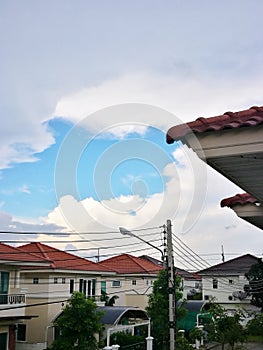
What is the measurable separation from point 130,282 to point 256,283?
7784 mm

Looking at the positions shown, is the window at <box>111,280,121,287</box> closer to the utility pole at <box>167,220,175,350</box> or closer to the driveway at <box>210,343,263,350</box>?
the driveway at <box>210,343,263,350</box>

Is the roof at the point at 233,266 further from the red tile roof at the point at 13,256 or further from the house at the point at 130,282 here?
the red tile roof at the point at 13,256

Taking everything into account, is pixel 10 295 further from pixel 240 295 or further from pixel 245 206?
pixel 240 295

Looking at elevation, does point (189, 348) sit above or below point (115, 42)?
below

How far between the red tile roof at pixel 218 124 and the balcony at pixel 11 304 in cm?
1363

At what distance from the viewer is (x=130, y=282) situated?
2928cm

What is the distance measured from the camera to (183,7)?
5.85 m

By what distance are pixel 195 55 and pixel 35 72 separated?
275cm

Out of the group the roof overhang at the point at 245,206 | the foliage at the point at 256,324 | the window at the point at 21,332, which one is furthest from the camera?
the foliage at the point at 256,324

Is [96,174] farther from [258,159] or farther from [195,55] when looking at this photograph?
[195,55]

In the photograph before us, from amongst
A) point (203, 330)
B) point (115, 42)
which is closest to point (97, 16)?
point (115, 42)

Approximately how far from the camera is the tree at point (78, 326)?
1498 centimetres

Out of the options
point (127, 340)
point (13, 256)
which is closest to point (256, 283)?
point (127, 340)

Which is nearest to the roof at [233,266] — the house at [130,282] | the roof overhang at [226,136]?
the house at [130,282]
